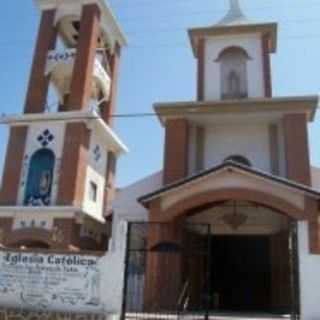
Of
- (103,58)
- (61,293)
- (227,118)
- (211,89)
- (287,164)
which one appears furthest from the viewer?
(103,58)

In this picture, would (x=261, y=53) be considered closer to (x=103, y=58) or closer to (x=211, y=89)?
(x=211, y=89)

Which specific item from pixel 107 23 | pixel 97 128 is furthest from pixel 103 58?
pixel 97 128

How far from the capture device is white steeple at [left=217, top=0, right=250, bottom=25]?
21.8 m

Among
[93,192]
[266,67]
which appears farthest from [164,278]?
[266,67]

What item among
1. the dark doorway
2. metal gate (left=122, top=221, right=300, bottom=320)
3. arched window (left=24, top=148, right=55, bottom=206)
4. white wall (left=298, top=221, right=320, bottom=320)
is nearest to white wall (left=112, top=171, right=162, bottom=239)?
metal gate (left=122, top=221, right=300, bottom=320)

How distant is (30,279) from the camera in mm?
11375

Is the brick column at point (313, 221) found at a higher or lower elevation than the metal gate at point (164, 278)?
higher

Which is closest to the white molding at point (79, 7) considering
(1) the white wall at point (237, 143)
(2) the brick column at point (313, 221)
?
(1) the white wall at point (237, 143)

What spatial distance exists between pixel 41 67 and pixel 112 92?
3.81 metres

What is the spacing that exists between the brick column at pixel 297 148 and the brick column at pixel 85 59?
8.23 meters

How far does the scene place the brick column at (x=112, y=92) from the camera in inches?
914

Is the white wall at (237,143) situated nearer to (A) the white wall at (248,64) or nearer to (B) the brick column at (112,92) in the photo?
(A) the white wall at (248,64)

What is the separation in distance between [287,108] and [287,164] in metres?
2.15

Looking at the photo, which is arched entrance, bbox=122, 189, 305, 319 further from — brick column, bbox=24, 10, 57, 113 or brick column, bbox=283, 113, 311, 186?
brick column, bbox=24, 10, 57, 113
